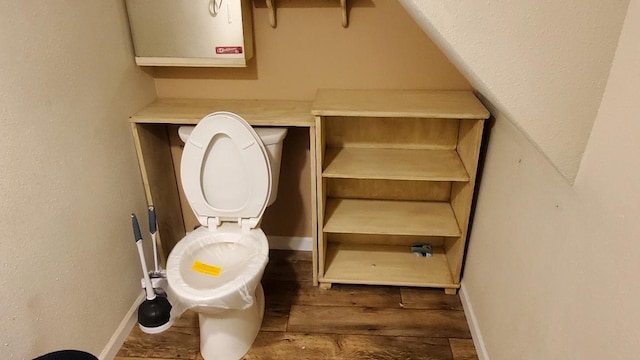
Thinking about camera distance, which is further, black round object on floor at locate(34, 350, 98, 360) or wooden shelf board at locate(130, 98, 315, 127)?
wooden shelf board at locate(130, 98, 315, 127)

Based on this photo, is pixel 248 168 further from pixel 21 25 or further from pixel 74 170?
pixel 21 25

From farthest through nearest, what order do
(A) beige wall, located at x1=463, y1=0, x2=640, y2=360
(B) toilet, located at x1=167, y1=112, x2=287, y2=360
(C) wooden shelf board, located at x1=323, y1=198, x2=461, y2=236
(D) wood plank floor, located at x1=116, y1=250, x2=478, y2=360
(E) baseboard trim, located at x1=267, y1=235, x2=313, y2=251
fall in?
(E) baseboard trim, located at x1=267, y1=235, x2=313, y2=251 < (C) wooden shelf board, located at x1=323, y1=198, x2=461, y2=236 < (D) wood plank floor, located at x1=116, y1=250, x2=478, y2=360 < (B) toilet, located at x1=167, y1=112, x2=287, y2=360 < (A) beige wall, located at x1=463, y1=0, x2=640, y2=360

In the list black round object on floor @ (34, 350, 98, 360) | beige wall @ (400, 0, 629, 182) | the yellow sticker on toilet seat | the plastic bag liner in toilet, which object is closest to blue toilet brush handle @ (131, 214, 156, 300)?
the plastic bag liner in toilet

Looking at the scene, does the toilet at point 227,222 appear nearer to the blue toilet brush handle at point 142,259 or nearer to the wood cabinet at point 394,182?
the blue toilet brush handle at point 142,259

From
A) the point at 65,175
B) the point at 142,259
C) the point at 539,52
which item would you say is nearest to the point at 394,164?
the point at 539,52

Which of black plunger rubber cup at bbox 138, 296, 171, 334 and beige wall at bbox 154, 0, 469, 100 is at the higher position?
beige wall at bbox 154, 0, 469, 100

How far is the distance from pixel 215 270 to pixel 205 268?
39 millimetres

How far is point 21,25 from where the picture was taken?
1151 mm

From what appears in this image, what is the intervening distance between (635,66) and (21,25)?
1486 mm

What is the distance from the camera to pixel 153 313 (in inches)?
67.6

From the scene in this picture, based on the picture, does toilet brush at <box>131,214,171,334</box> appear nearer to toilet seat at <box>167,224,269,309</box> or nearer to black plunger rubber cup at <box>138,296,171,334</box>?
black plunger rubber cup at <box>138,296,171,334</box>

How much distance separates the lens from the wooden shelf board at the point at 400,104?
1.54 meters

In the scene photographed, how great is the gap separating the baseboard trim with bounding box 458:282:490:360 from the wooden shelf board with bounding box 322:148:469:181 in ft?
1.82

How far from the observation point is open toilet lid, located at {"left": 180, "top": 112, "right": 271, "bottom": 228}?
5.17 ft
